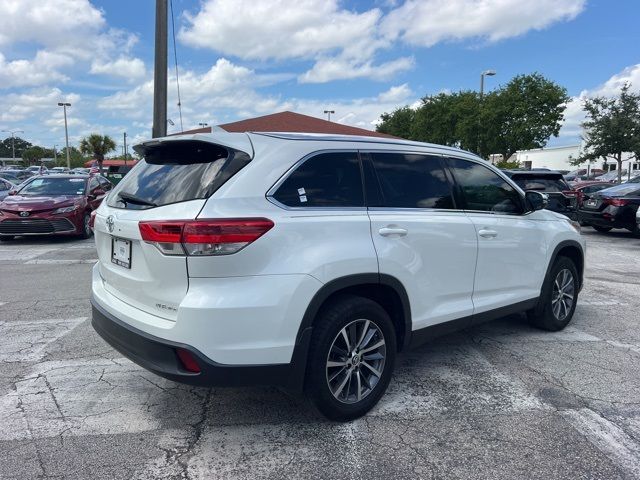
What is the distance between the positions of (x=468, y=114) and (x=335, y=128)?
21369 mm

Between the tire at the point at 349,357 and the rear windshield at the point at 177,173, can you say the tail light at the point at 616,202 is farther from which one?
the rear windshield at the point at 177,173

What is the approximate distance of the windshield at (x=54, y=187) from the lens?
12.0m

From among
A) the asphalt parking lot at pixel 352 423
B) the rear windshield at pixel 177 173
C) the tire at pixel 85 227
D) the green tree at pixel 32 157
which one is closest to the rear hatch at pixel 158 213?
the rear windshield at pixel 177 173

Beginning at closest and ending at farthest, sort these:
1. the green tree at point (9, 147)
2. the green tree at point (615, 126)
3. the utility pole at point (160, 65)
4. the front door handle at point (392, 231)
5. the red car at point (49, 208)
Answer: the front door handle at point (392, 231)
the red car at point (49, 208)
the utility pole at point (160, 65)
the green tree at point (615, 126)
the green tree at point (9, 147)

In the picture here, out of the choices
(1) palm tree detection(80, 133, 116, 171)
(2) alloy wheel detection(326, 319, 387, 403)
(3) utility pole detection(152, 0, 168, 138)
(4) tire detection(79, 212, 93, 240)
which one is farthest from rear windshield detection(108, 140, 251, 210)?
(1) palm tree detection(80, 133, 116, 171)

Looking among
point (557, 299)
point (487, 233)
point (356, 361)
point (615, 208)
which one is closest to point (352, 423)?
point (356, 361)

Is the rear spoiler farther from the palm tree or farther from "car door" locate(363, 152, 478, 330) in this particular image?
the palm tree

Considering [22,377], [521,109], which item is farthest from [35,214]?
[521,109]

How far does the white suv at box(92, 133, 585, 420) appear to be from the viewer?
2.83 meters

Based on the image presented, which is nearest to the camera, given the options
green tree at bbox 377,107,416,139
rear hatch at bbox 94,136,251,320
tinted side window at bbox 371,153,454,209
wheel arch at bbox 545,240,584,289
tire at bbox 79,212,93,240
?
rear hatch at bbox 94,136,251,320

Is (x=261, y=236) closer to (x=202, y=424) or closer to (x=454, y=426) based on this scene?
(x=202, y=424)

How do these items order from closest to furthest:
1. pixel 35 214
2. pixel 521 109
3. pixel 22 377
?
pixel 22 377
pixel 35 214
pixel 521 109

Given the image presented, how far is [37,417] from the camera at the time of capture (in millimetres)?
3441

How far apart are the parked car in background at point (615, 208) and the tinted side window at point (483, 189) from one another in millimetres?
9939
